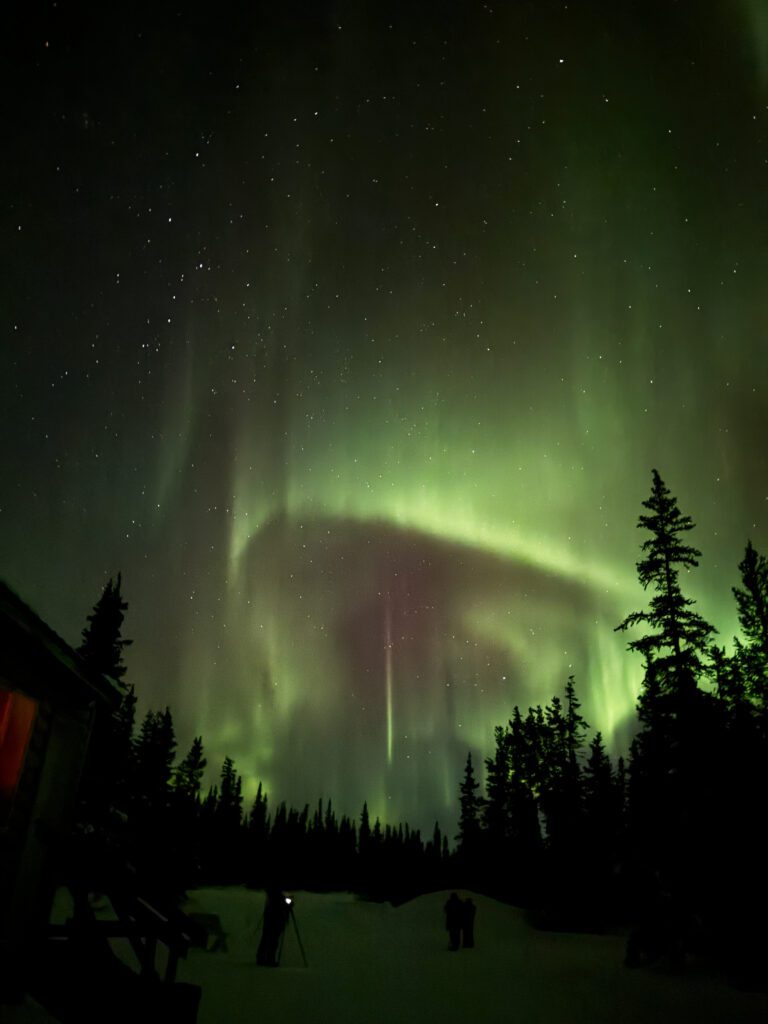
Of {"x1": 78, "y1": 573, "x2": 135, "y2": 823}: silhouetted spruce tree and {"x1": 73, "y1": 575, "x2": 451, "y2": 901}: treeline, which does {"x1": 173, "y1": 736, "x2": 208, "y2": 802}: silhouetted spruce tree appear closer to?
{"x1": 73, "y1": 575, "x2": 451, "y2": 901}: treeline

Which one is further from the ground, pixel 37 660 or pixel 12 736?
pixel 37 660

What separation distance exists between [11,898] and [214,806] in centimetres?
12761

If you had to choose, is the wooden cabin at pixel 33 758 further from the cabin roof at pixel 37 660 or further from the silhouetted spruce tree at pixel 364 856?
the silhouetted spruce tree at pixel 364 856

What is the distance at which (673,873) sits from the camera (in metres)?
16.7

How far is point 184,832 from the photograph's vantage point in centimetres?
3412

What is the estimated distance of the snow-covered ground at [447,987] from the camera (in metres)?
10.8

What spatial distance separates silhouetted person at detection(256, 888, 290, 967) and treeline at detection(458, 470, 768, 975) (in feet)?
31.0

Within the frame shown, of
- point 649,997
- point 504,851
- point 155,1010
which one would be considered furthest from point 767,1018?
point 504,851

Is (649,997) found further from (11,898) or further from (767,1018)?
(11,898)

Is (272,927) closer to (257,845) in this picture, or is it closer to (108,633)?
(108,633)

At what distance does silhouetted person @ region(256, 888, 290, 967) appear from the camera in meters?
14.4

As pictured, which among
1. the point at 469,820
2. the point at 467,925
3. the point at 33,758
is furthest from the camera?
the point at 469,820

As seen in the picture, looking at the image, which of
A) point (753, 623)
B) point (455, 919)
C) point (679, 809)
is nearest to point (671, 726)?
point (679, 809)

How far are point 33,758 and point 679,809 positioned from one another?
16.7 meters
